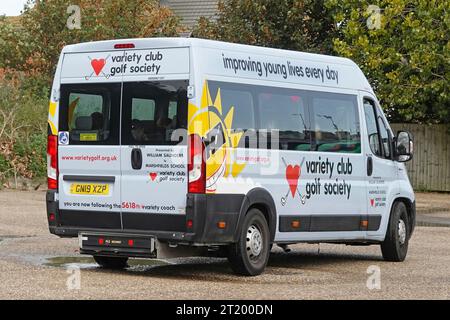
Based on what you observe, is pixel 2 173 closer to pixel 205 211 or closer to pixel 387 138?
pixel 387 138

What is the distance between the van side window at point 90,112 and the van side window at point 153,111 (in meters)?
0.15

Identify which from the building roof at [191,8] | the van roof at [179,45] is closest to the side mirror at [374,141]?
the van roof at [179,45]

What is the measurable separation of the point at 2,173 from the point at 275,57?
53.5 feet

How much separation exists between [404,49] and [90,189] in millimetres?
19018

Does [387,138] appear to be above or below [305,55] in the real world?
below

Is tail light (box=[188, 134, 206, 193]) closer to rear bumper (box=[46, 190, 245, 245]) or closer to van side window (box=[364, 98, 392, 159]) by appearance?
rear bumper (box=[46, 190, 245, 245])

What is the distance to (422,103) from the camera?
103 ft

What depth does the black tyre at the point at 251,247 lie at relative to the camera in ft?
41.7

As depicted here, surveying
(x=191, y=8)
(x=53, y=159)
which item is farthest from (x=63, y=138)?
(x=191, y=8)

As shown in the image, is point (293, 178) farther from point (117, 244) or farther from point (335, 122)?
point (117, 244)

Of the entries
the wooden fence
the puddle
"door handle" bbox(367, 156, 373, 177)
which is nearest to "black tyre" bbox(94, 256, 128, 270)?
the puddle
